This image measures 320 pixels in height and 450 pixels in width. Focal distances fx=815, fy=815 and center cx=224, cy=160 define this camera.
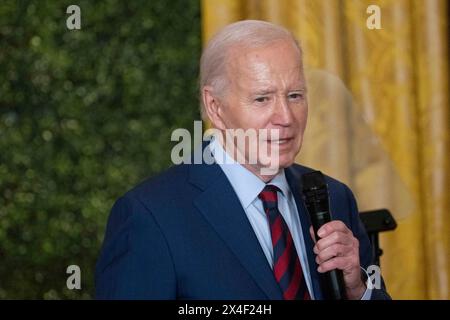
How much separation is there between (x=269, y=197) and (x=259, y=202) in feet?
0.07

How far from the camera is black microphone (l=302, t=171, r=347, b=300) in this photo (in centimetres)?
131

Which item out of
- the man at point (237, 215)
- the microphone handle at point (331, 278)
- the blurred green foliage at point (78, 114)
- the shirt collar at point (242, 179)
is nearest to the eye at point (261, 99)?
the man at point (237, 215)

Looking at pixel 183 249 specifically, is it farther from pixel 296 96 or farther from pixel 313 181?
pixel 296 96

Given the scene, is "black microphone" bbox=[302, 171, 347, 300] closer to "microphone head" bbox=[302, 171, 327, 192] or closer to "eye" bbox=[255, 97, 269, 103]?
"microphone head" bbox=[302, 171, 327, 192]

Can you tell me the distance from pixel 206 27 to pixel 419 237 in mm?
981

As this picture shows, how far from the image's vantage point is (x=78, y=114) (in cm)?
278

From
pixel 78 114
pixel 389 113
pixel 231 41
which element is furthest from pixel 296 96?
pixel 78 114

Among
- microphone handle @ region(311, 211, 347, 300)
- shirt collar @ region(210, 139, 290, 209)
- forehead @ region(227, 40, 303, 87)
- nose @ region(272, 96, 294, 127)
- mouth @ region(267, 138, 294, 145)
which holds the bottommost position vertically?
microphone handle @ region(311, 211, 347, 300)

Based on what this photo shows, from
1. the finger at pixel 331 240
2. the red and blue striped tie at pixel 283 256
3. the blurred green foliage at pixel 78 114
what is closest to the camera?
the finger at pixel 331 240

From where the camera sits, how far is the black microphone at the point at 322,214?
1.31 metres

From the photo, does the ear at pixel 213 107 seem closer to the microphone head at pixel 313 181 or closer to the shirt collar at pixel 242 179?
the shirt collar at pixel 242 179

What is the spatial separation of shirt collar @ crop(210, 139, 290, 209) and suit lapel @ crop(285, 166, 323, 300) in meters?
0.02

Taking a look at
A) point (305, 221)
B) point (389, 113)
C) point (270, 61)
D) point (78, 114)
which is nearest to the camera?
point (270, 61)

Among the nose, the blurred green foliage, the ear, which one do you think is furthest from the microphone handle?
the blurred green foliage
